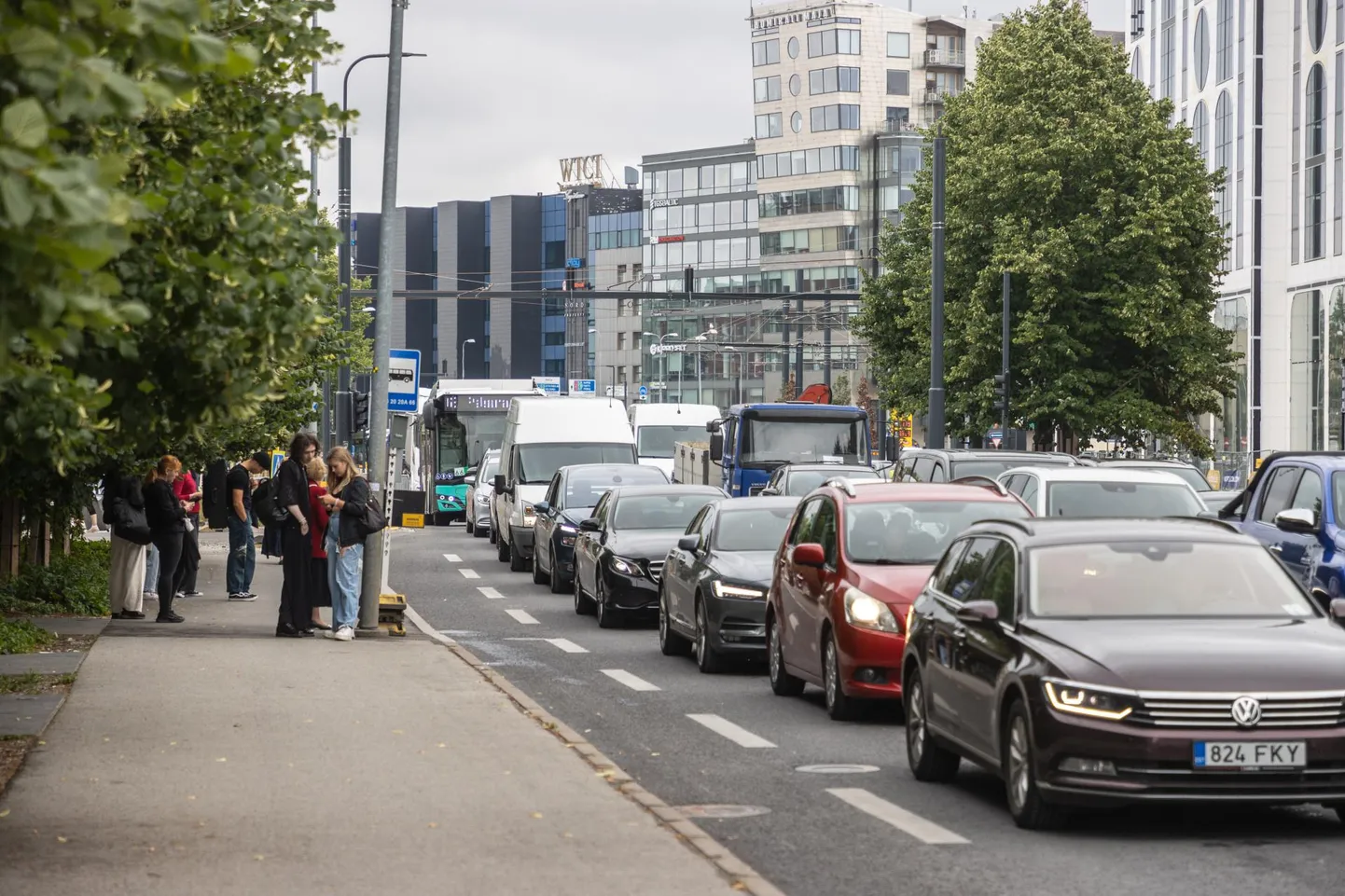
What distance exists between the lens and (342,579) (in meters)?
19.8

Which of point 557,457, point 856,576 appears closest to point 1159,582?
point 856,576

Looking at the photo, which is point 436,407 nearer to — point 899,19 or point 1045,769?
point 1045,769

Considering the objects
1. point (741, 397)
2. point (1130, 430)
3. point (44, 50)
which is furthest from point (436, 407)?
point (741, 397)

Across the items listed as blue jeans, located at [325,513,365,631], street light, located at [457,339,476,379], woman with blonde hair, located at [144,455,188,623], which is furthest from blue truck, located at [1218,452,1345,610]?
street light, located at [457,339,476,379]

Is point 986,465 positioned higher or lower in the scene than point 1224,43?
lower

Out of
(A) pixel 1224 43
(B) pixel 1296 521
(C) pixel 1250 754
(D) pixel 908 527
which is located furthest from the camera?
(A) pixel 1224 43

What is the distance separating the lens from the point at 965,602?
421 inches

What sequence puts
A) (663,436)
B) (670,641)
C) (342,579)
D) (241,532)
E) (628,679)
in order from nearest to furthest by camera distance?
(628,679) < (670,641) < (342,579) < (241,532) < (663,436)

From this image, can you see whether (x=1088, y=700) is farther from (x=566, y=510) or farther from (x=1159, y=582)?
(x=566, y=510)

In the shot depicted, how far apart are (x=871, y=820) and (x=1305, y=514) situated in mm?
7122

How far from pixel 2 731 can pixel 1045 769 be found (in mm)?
6054

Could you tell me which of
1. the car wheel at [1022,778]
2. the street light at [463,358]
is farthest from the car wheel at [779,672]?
the street light at [463,358]

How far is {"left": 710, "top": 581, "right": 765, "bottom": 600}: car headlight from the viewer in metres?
17.2

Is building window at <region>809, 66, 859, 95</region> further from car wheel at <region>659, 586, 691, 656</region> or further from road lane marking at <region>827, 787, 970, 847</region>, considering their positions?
road lane marking at <region>827, 787, 970, 847</region>
